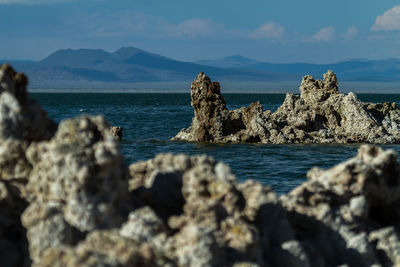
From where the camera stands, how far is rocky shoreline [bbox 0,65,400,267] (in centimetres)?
527

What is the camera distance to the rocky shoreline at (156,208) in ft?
17.3

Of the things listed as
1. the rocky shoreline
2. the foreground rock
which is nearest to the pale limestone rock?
the rocky shoreline

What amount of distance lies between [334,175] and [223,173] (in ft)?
4.99

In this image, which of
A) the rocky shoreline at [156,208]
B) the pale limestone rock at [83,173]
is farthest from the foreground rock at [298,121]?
the pale limestone rock at [83,173]

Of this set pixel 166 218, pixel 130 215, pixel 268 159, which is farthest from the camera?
pixel 268 159

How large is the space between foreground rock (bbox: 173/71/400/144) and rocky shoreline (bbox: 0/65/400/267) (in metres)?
23.7

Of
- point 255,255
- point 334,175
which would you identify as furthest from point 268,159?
point 255,255

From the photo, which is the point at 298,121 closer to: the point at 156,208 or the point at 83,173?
the point at 156,208

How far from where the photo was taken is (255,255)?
5.60 meters

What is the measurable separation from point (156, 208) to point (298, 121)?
26.2 meters

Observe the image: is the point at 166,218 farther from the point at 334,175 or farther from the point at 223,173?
the point at 334,175

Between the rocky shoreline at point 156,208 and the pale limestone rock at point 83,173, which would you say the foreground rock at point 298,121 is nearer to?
the rocky shoreline at point 156,208

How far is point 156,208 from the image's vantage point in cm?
639

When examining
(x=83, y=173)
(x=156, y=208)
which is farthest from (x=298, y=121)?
(x=83, y=173)
